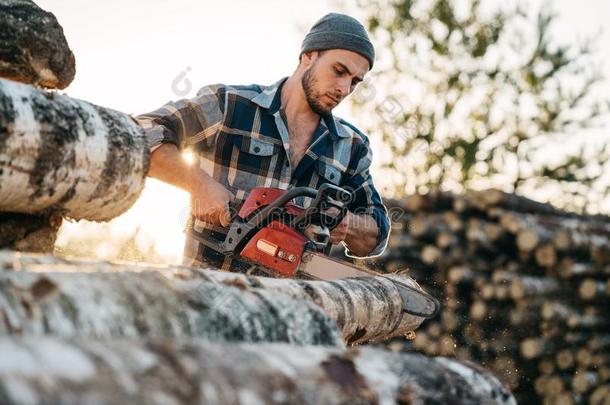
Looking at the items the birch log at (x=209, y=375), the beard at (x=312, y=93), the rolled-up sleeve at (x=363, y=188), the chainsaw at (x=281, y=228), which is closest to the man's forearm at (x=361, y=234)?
the rolled-up sleeve at (x=363, y=188)

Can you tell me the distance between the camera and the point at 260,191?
263cm

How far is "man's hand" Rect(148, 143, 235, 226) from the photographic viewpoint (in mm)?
2783

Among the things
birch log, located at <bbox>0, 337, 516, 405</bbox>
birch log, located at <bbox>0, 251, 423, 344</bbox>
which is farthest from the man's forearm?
birch log, located at <bbox>0, 337, 516, 405</bbox>

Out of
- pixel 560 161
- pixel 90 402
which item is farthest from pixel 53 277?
pixel 560 161

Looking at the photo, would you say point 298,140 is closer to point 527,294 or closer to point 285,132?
point 285,132

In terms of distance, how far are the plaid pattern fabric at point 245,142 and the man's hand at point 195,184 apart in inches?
3.7

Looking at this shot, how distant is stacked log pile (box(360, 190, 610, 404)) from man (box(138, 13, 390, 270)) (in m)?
1.20

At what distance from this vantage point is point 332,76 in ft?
11.4

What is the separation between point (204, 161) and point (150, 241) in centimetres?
246

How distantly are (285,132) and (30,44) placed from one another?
1.59 metres

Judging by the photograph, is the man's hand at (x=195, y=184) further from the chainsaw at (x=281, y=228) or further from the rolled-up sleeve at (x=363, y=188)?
the rolled-up sleeve at (x=363, y=188)

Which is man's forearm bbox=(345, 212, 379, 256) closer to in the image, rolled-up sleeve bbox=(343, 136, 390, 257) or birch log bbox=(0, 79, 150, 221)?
rolled-up sleeve bbox=(343, 136, 390, 257)

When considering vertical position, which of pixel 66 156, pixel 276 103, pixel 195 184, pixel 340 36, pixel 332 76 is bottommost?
pixel 195 184

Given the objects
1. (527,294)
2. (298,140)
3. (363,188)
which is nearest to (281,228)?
(298,140)
